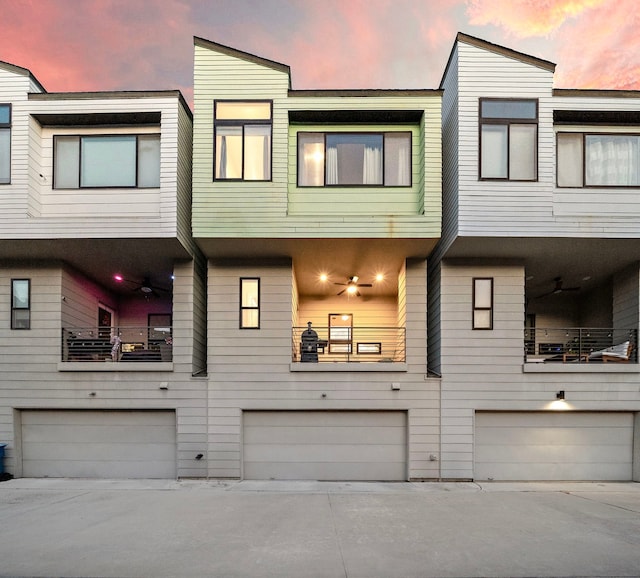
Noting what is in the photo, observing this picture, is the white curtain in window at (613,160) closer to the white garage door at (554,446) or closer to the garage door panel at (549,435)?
the white garage door at (554,446)

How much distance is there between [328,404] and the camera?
Result: 34.4 ft

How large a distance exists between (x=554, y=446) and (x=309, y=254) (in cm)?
736

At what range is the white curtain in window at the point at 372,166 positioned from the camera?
1045 centimetres

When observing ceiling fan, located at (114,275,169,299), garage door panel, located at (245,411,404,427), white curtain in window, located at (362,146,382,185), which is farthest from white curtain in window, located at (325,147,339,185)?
ceiling fan, located at (114,275,169,299)

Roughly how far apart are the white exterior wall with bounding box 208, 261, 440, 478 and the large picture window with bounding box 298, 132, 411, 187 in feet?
9.60

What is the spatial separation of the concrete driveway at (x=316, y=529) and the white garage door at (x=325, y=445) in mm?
490

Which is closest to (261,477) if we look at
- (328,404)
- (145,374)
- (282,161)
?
(328,404)

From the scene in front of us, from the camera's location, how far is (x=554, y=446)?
413 inches

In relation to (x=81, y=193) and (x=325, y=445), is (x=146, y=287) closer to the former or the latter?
(x=81, y=193)

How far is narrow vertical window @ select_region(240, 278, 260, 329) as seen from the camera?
1076 cm

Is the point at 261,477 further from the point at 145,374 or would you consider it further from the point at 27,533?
the point at 27,533

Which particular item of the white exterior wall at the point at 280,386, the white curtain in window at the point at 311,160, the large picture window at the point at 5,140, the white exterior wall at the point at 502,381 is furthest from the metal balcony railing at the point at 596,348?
the large picture window at the point at 5,140

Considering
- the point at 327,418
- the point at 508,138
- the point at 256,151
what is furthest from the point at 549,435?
the point at 256,151

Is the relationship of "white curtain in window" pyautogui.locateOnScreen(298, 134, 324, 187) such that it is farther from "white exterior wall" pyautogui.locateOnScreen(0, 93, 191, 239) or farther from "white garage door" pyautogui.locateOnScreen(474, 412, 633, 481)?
"white garage door" pyautogui.locateOnScreen(474, 412, 633, 481)
